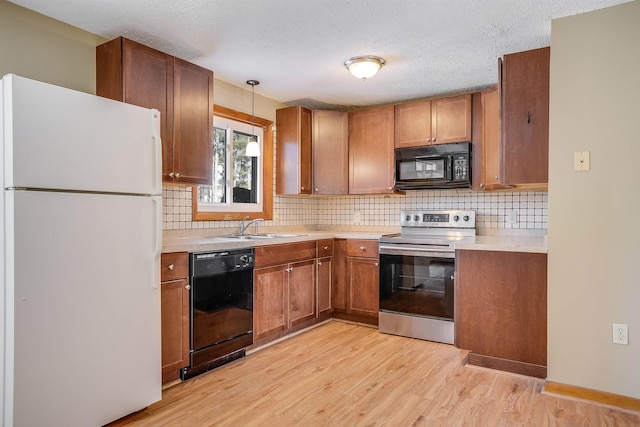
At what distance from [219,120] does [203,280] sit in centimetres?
161

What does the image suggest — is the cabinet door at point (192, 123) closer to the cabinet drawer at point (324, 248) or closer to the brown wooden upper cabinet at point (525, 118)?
the cabinet drawer at point (324, 248)

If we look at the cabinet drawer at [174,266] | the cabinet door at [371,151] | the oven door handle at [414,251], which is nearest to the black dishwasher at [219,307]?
the cabinet drawer at [174,266]

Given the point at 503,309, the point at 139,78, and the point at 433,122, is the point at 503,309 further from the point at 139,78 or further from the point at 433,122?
the point at 139,78

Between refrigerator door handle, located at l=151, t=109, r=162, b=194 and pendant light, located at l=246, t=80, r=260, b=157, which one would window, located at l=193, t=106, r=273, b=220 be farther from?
refrigerator door handle, located at l=151, t=109, r=162, b=194

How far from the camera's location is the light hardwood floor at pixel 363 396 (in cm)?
219

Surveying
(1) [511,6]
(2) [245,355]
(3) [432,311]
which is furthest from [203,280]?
(1) [511,6]

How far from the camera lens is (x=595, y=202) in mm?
2410

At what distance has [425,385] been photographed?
2635 millimetres

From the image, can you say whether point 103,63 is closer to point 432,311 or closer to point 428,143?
point 428,143

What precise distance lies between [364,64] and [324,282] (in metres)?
2.10

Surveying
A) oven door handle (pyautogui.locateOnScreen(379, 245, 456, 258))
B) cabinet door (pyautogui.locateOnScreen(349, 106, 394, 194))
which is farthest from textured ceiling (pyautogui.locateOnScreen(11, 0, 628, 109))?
oven door handle (pyautogui.locateOnScreen(379, 245, 456, 258))

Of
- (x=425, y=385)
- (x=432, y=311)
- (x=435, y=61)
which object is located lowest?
(x=425, y=385)

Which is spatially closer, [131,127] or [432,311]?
[131,127]

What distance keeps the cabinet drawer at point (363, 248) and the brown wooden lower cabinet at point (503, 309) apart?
993 millimetres
